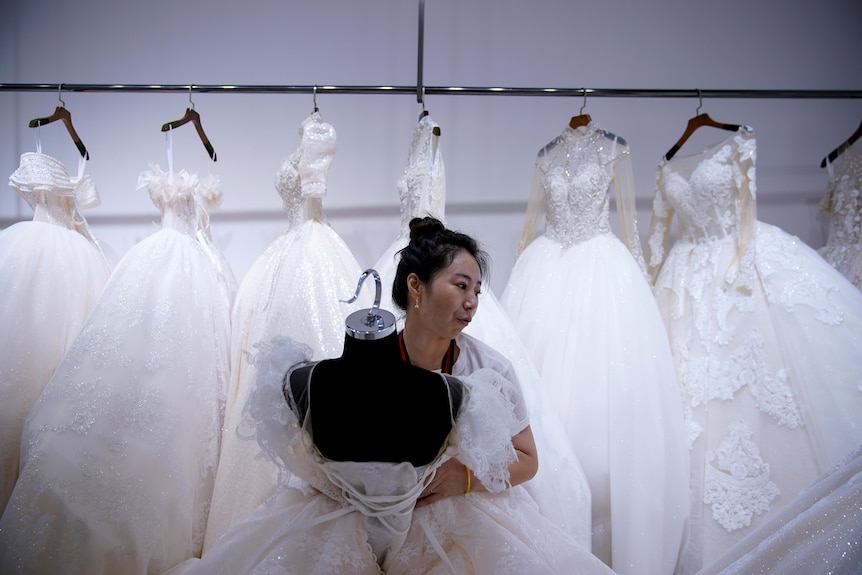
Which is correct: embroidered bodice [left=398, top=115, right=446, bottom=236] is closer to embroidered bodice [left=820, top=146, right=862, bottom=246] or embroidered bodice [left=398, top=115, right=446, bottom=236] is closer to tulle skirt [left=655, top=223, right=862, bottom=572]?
tulle skirt [left=655, top=223, right=862, bottom=572]

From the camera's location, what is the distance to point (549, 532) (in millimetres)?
880

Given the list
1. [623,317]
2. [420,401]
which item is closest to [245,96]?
[623,317]

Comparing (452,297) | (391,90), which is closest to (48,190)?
(391,90)

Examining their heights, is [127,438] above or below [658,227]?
below

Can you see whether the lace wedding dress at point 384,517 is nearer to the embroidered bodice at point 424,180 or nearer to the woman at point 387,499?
the woman at point 387,499

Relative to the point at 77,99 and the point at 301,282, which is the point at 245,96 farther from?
the point at 301,282

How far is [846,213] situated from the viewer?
191 centimetres

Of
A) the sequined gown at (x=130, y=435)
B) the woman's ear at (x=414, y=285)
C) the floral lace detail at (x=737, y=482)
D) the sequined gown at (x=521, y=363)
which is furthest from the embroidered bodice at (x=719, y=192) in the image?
the sequined gown at (x=130, y=435)

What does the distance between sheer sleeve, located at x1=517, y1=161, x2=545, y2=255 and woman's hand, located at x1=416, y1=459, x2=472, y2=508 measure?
1.12 meters

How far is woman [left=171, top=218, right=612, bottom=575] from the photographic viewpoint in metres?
0.77

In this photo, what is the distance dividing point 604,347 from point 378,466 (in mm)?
900

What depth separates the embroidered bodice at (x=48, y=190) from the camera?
1632mm

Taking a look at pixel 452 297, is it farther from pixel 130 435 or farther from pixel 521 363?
pixel 130 435

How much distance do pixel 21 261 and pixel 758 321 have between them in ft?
6.38
